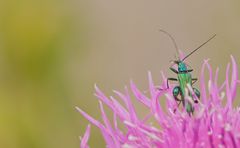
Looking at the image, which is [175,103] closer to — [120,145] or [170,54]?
[120,145]

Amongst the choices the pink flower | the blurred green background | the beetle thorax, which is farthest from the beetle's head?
the blurred green background

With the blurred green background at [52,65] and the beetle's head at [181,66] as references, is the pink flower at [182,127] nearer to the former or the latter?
the beetle's head at [181,66]

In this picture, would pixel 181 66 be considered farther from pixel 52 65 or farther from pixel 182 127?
pixel 52 65

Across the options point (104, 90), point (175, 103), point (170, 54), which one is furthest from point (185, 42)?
point (175, 103)

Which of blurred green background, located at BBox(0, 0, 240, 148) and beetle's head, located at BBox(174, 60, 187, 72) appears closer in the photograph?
beetle's head, located at BBox(174, 60, 187, 72)

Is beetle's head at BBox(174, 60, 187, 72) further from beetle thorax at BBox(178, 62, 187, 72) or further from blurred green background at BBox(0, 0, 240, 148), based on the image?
blurred green background at BBox(0, 0, 240, 148)

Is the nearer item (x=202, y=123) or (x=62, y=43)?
(x=202, y=123)

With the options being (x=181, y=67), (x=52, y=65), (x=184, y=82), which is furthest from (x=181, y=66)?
(x=52, y=65)

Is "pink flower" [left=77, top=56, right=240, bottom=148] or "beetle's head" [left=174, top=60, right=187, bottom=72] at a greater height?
"beetle's head" [left=174, top=60, right=187, bottom=72]

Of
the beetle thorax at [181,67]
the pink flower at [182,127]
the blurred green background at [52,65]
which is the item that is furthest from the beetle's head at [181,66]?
the blurred green background at [52,65]

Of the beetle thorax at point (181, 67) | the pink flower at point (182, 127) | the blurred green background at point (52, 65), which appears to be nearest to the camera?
the pink flower at point (182, 127)

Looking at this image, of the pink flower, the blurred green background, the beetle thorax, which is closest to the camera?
the pink flower
